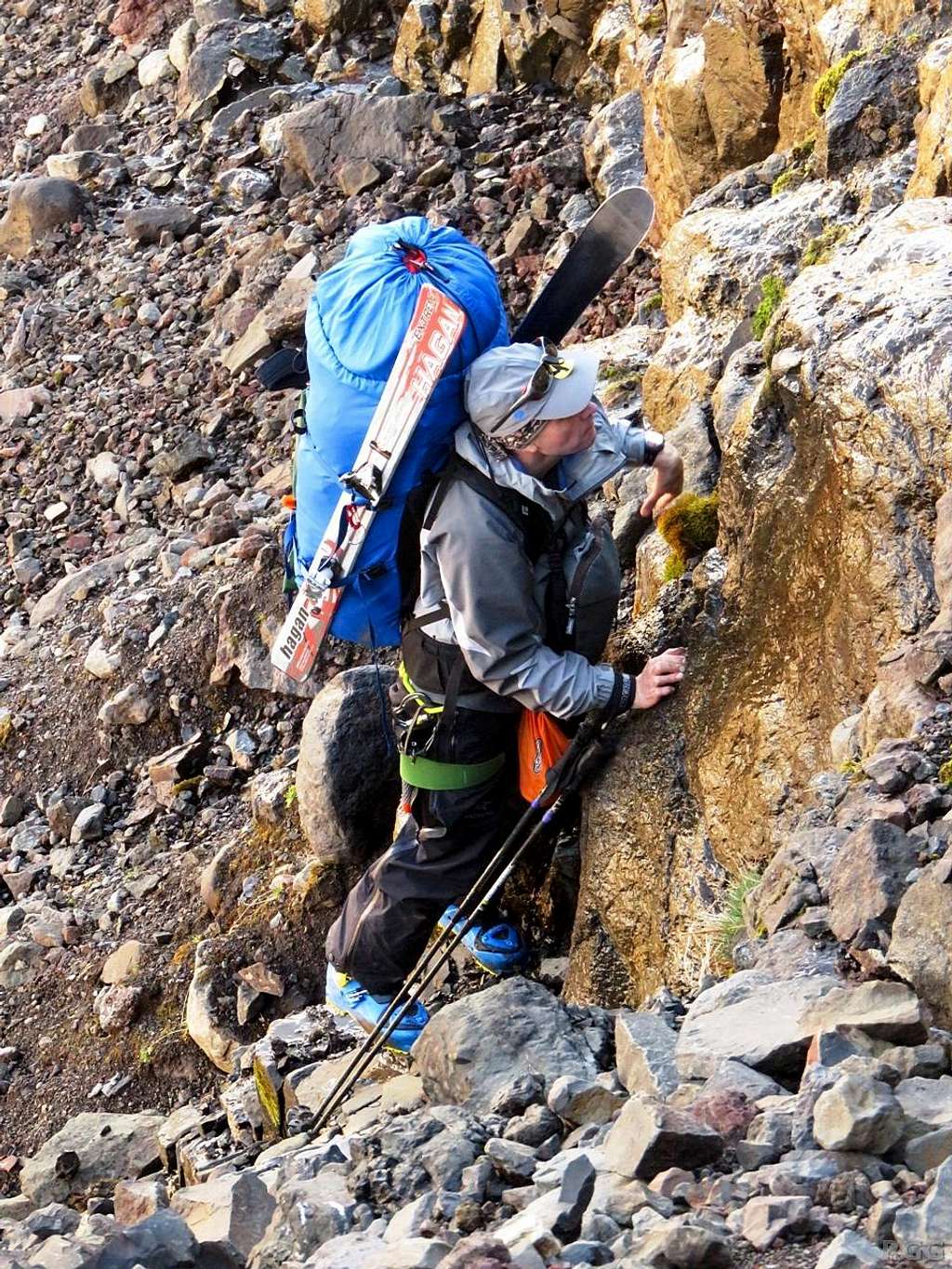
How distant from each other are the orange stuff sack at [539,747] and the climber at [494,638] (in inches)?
1.6

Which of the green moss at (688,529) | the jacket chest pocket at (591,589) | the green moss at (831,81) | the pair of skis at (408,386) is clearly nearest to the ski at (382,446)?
the pair of skis at (408,386)

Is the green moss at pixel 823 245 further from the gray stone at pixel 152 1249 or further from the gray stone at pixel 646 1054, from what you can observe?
the gray stone at pixel 152 1249

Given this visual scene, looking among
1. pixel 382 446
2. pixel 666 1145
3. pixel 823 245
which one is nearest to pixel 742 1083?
pixel 666 1145

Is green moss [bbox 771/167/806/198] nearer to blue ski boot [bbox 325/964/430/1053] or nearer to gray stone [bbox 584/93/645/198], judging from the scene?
gray stone [bbox 584/93/645/198]

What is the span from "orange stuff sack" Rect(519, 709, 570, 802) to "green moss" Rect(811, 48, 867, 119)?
3.90 meters

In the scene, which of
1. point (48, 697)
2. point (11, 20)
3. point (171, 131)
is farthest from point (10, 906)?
point (11, 20)

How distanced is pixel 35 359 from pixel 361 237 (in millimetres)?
10459

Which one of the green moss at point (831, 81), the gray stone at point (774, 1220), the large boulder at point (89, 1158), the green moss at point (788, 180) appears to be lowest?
the large boulder at point (89, 1158)

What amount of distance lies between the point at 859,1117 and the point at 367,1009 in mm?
4354

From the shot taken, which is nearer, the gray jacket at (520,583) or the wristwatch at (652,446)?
the gray jacket at (520,583)

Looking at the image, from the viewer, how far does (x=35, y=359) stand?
1591 cm

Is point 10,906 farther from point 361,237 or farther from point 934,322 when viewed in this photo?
point 934,322

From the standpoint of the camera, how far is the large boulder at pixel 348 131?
1528 centimetres

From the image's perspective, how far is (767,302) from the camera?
731cm
